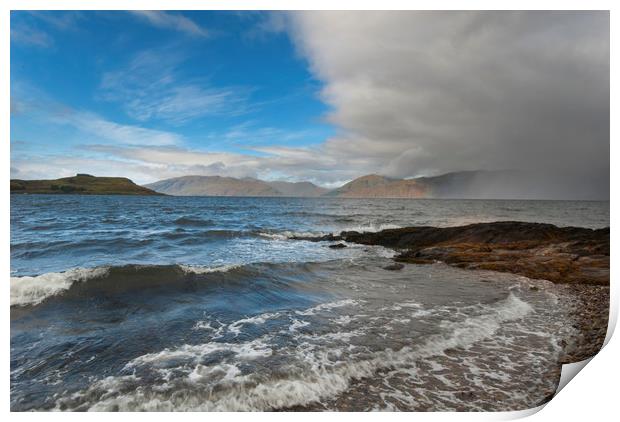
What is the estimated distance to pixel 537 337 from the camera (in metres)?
4.88

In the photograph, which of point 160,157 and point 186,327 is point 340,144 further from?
point 186,327

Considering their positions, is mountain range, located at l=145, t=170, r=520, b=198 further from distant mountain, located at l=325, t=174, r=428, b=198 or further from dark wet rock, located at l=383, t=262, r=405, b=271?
dark wet rock, located at l=383, t=262, r=405, b=271

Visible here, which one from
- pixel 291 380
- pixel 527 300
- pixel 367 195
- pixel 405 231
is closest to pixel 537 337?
pixel 527 300

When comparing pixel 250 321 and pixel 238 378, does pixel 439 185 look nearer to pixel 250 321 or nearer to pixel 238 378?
pixel 250 321

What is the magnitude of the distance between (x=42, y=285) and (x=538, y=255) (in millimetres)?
13401

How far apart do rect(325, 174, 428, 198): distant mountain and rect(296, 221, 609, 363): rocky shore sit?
232cm

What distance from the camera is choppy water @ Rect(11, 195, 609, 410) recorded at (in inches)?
135

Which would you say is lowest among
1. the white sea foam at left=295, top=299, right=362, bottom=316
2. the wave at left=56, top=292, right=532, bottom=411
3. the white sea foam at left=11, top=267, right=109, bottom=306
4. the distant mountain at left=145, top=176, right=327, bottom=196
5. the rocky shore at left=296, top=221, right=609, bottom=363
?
the wave at left=56, top=292, right=532, bottom=411

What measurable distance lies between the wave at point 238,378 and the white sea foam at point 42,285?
3420 millimetres

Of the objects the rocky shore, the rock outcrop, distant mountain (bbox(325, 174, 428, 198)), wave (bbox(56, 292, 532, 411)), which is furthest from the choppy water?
distant mountain (bbox(325, 174, 428, 198))

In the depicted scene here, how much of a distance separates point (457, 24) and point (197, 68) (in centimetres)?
429

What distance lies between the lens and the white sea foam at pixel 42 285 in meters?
5.88
